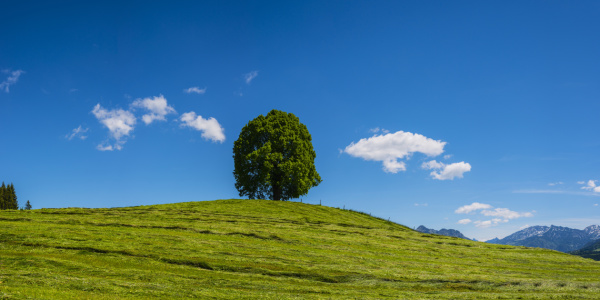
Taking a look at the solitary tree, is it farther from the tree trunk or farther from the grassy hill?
the grassy hill

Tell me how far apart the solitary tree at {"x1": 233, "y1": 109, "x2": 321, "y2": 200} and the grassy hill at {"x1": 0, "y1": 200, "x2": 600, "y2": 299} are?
80.2ft

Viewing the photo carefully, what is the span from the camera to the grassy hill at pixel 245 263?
22.0 meters

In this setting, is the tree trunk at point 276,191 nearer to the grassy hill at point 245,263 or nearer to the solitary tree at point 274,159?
the solitary tree at point 274,159

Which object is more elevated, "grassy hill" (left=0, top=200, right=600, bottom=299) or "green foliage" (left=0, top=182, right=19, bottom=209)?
"green foliage" (left=0, top=182, right=19, bottom=209)

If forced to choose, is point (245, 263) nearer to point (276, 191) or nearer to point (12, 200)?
point (276, 191)

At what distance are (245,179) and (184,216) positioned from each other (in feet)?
91.7

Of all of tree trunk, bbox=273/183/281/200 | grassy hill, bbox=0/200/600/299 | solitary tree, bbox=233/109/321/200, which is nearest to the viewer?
grassy hill, bbox=0/200/600/299

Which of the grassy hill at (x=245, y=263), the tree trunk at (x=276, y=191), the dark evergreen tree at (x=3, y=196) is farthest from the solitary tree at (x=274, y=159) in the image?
the dark evergreen tree at (x=3, y=196)

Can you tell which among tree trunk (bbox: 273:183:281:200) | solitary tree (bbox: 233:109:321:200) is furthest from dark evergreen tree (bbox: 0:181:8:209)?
tree trunk (bbox: 273:183:281:200)

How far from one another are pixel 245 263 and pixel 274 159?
45.4m

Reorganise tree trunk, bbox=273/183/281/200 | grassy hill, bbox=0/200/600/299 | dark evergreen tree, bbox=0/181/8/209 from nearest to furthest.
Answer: grassy hill, bbox=0/200/600/299 < tree trunk, bbox=273/183/281/200 < dark evergreen tree, bbox=0/181/8/209

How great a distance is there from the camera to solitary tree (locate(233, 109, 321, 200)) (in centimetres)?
7481

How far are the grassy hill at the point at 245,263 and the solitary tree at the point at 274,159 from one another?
962 inches

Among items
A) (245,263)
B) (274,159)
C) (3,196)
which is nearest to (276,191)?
(274,159)
